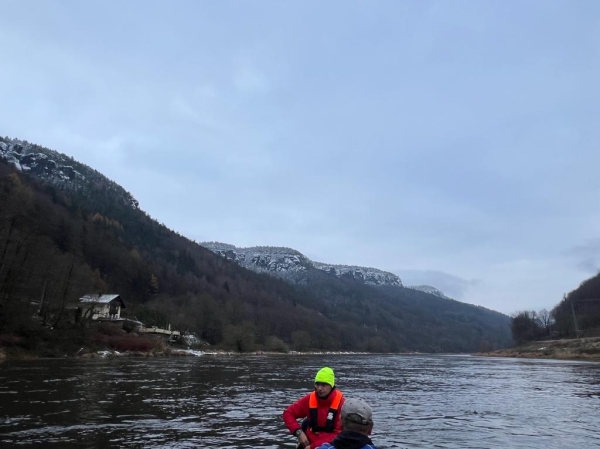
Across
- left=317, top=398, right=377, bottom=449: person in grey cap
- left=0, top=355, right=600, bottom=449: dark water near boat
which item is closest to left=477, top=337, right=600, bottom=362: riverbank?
left=0, top=355, right=600, bottom=449: dark water near boat

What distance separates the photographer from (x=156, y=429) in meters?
13.8

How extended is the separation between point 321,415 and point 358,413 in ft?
9.31

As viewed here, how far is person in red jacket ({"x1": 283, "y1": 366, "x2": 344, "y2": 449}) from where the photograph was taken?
6500 millimetres

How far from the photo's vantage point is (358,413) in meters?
4.07

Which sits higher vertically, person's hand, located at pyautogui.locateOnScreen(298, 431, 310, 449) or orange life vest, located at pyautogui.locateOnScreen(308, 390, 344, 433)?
orange life vest, located at pyautogui.locateOnScreen(308, 390, 344, 433)

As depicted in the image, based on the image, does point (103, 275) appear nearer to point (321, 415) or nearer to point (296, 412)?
point (296, 412)

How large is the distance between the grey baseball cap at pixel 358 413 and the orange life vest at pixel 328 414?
2.65 meters

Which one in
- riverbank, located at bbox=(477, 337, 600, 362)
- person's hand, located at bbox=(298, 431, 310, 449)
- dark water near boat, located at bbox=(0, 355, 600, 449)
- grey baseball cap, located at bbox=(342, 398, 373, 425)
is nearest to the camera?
grey baseball cap, located at bbox=(342, 398, 373, 425)

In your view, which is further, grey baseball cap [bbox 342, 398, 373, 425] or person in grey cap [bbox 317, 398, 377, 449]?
grey baseball cap [bbox 342, 398, 373, 425]

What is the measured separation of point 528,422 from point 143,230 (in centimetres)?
19409

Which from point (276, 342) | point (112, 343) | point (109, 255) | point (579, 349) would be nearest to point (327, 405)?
point (112, 343)

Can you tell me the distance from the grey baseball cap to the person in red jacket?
91.1 inches

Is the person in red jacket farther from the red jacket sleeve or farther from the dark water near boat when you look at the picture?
the dark water near boat

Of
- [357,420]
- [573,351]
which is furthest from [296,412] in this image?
[573,351]
